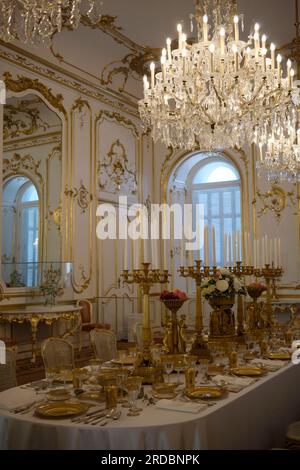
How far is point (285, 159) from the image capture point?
6.16m

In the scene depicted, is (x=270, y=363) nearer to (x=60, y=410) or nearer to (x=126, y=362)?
(x=126, y=362)

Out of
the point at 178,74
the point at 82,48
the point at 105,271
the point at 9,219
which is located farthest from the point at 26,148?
the point at 178,74

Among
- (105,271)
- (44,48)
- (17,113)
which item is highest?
(44,48)

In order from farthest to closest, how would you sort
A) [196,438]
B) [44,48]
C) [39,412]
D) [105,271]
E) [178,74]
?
[105,271]
[44,48]
[178,74]
[39,412]
[196,438]

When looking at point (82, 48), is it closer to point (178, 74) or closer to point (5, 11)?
point (178, 74)

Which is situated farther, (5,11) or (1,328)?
(1,328)

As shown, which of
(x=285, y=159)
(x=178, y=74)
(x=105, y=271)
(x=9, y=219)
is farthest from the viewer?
(x=105, y=271)

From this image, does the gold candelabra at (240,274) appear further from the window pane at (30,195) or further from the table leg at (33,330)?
the window pane at (30,195)

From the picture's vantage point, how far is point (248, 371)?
2.98m

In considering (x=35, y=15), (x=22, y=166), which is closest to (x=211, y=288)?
(x=35, y=15)

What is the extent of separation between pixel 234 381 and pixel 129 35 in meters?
5.90

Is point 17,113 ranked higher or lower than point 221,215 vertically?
higher

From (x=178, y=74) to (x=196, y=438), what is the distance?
131 inches

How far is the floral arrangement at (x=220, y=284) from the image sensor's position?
3540 mm
